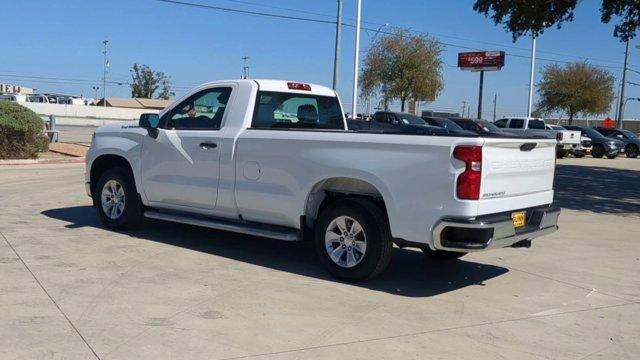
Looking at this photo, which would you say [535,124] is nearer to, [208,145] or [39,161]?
Answer: [39,161]

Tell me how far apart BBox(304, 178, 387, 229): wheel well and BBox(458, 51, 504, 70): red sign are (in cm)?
4576

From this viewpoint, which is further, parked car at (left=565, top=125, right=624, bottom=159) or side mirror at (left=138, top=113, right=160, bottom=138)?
parked car at (left=565, top=125, right=624, bottom=159)

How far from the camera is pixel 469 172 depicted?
5.63 metres

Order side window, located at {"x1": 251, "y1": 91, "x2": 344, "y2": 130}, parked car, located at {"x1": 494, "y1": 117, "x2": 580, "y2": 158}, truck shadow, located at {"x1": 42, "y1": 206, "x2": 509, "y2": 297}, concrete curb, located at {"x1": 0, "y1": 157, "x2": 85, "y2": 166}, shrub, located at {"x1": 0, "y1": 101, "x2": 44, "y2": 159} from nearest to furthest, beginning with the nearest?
1. truck shadow, located at {"x1": 42, "y1": 206, "x2": 509, "y2": 297}
2. side window, located at {"x1": 251, "y1": 91, "x2": 344, "y2": 130}
3. shrub, located at {"x1": 0, "y1": 101, "x2": 44, "y2": 159}
4. concrete curb, located at {"x1": 0, "y1": 157, "x2": 85, "y2": 166}
5. parked car, located at {"x1": 494, "y1": 117, "x2": 580, "y2": 158}

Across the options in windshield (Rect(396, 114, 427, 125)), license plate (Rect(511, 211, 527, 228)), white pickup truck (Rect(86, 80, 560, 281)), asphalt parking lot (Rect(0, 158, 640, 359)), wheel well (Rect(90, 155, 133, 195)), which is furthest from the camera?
windshield (Rect(396, 114, 427, 125))

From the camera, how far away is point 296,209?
6742 mm

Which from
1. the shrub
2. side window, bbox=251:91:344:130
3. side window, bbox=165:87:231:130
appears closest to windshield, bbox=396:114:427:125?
the shrub

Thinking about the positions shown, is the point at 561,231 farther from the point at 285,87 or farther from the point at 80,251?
the point at 80,251

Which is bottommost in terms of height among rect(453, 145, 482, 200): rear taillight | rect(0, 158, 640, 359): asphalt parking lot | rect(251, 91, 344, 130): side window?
rect(0, 158, 640, 359): asphalt parking lot

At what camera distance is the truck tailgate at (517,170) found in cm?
579

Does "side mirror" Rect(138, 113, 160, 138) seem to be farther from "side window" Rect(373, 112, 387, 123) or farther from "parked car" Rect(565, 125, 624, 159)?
"parked car" Rect(565, 125, 624, 159)

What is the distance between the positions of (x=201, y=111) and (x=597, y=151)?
3255 centimetres

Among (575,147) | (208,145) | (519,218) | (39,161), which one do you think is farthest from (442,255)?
(575,147)

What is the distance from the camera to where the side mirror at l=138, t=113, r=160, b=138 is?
26.2ft
